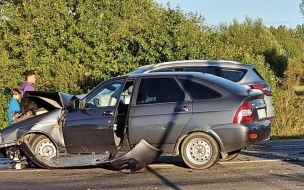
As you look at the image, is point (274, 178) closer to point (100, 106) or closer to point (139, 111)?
point (139, 111)

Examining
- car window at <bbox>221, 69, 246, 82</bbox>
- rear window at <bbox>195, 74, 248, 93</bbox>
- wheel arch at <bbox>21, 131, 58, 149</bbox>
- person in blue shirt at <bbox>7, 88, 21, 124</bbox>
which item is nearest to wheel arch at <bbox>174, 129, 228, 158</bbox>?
rear window at <bbox>195, 74, 248, 93</bbox>

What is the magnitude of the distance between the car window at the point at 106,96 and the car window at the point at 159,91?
44 cm

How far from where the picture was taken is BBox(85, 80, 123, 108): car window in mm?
10823

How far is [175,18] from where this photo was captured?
24531 millimetres

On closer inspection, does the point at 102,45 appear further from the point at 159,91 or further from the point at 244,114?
the point at 244,114

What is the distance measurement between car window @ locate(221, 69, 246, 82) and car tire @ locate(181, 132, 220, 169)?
15.3 feet

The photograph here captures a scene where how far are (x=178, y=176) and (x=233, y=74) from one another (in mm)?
5591

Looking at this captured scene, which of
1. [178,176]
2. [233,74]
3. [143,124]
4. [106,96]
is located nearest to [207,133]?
[178,176]

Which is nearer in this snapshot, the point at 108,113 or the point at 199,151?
the point at 199,151

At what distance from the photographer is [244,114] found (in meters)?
10.2

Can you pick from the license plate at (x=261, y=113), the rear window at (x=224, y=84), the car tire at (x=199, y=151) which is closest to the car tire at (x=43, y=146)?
the car tire at (x=199, y=151)

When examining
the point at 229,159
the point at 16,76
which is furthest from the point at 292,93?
the point at 16,76

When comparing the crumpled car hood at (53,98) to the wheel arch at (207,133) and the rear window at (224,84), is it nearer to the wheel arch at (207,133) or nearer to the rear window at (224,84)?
the wheel arch at (207,133)

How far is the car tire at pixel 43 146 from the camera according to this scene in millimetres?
11109
